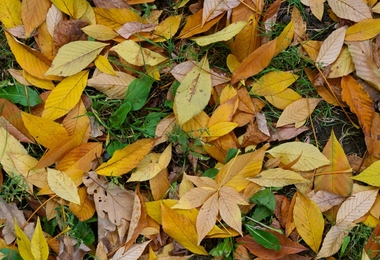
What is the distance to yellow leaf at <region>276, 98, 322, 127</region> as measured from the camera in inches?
72.9

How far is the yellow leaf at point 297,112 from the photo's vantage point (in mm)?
1852

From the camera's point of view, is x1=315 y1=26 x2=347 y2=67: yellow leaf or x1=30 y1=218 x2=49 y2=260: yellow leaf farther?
x1=315 y1=26 x2=347 y2=67: yellow leaf

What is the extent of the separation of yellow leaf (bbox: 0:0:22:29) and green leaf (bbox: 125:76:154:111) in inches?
19.4

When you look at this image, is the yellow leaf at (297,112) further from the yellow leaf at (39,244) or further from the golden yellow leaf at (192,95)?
the yellow leaf at (39,244)

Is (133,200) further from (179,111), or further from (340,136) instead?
(340,136)

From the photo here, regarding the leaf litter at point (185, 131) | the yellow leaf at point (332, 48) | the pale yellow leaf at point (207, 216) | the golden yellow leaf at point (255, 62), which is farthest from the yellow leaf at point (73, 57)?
the yellow leaf at point (332, 48)

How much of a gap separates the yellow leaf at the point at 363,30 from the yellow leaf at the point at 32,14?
3.71ft

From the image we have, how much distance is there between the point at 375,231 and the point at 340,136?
0.37 m

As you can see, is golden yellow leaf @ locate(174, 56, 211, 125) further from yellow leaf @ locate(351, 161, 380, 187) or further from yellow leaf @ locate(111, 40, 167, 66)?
yellow leaf @ locate(351, 161, 380, 187)

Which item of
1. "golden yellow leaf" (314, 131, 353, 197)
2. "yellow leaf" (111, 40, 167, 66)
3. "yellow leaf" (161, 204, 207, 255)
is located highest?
"yellow leaf" (111, 40, 167, 66)

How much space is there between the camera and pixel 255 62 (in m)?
1.81

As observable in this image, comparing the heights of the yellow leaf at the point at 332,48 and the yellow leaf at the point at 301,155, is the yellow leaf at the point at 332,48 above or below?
above

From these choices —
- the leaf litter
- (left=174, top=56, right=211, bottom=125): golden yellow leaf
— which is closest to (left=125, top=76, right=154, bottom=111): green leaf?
the leaf litter

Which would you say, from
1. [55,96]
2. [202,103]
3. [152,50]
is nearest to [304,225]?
[202,103]
